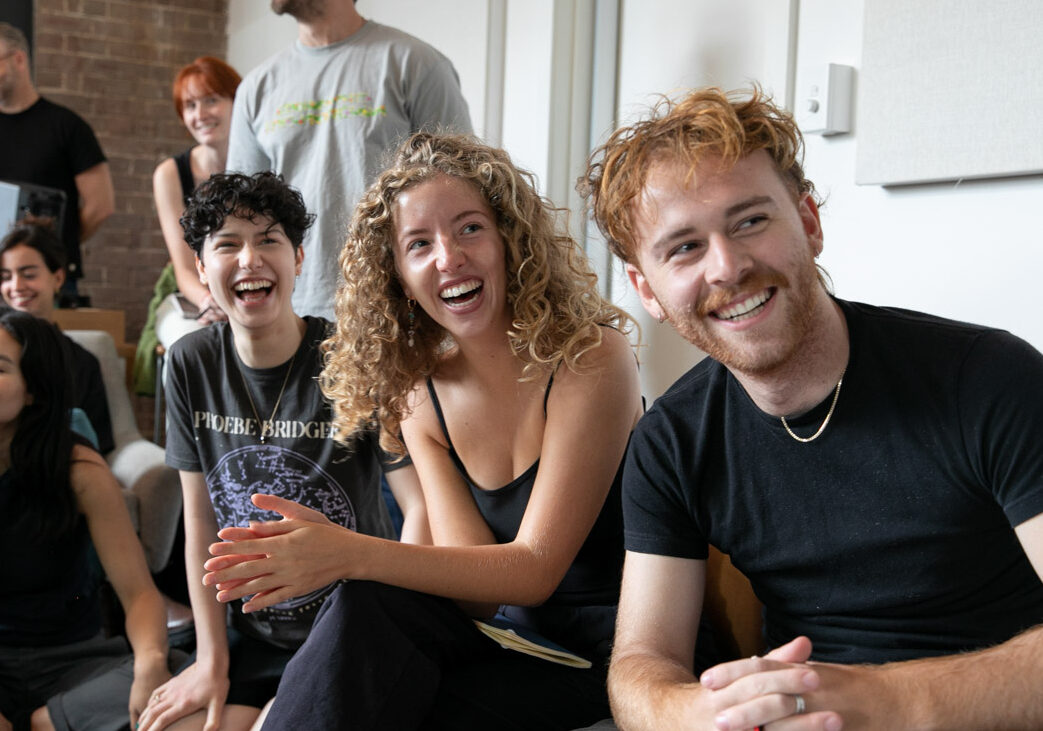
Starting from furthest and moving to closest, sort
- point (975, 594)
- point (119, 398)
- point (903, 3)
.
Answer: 1. point (119, 398)
2. point (903, 3)
3. point (975, 594)

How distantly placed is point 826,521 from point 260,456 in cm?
106

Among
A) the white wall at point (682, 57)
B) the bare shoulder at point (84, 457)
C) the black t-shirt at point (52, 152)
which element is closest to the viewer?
the bare shoulder at point (84, 457)

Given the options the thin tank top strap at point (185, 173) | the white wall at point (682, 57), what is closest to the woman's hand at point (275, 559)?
the white wall at point (682, 57)

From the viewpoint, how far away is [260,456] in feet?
6.22

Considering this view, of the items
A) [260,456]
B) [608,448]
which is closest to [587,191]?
[608,448]

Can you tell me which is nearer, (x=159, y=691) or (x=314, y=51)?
(x=159, y=691)

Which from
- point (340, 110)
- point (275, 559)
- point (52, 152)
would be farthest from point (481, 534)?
point (52, 152)

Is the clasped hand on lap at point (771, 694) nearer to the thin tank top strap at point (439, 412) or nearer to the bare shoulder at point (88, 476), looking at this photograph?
the thin tank top strap at point (439, 412)

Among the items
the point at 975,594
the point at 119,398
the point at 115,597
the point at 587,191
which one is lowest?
the point at 115,597

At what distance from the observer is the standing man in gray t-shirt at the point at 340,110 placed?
2.57 m

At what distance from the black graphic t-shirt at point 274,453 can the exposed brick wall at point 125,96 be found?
3.45 m

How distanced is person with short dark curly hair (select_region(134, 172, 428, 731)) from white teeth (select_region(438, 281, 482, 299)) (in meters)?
0.34

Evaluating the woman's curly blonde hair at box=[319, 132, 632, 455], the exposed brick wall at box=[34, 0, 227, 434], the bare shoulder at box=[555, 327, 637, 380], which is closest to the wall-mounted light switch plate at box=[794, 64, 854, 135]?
the woman's curly blonde hair at box=[319, 132, 632, 455]

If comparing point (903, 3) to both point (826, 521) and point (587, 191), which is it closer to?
point (587, 191)
